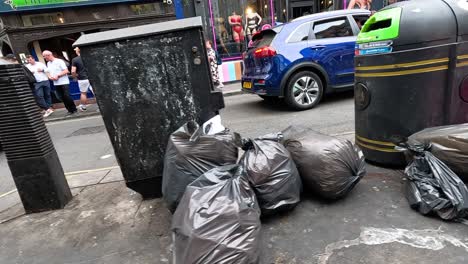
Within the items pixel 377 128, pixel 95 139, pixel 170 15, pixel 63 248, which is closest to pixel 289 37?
pixel 377 128

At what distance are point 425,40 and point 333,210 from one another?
151 centimetres

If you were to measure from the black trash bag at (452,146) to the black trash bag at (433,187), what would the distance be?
7cm

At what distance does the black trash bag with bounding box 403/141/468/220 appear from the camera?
6.65 feet

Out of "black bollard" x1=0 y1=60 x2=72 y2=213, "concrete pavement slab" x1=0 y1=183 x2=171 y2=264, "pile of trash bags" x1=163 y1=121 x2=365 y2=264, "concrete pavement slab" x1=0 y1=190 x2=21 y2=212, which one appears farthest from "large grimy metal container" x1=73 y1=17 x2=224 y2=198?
"concrete pavement slab" x1=0 y1=190 x2=21 y2=212

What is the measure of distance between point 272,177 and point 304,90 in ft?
12.5

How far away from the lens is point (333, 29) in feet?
18.8

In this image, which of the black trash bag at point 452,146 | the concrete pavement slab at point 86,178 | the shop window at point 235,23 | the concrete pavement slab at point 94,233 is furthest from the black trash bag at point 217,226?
the shop window at point 235,23

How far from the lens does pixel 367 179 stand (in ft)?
8.95

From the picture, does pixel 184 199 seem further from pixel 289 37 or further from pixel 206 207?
pixel 289 37

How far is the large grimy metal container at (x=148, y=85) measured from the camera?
2400 millimetres

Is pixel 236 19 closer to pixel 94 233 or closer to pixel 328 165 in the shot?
pixel 328 165

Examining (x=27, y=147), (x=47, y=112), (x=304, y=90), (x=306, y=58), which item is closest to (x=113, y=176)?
(x=27, y=147)

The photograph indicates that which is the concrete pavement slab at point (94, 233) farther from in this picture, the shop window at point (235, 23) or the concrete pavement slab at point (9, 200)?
the shop window at point (235, 23)

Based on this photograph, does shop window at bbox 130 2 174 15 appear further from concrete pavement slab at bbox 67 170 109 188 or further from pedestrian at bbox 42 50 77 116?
concrete pavement slab at bbox 67 170 109 188
